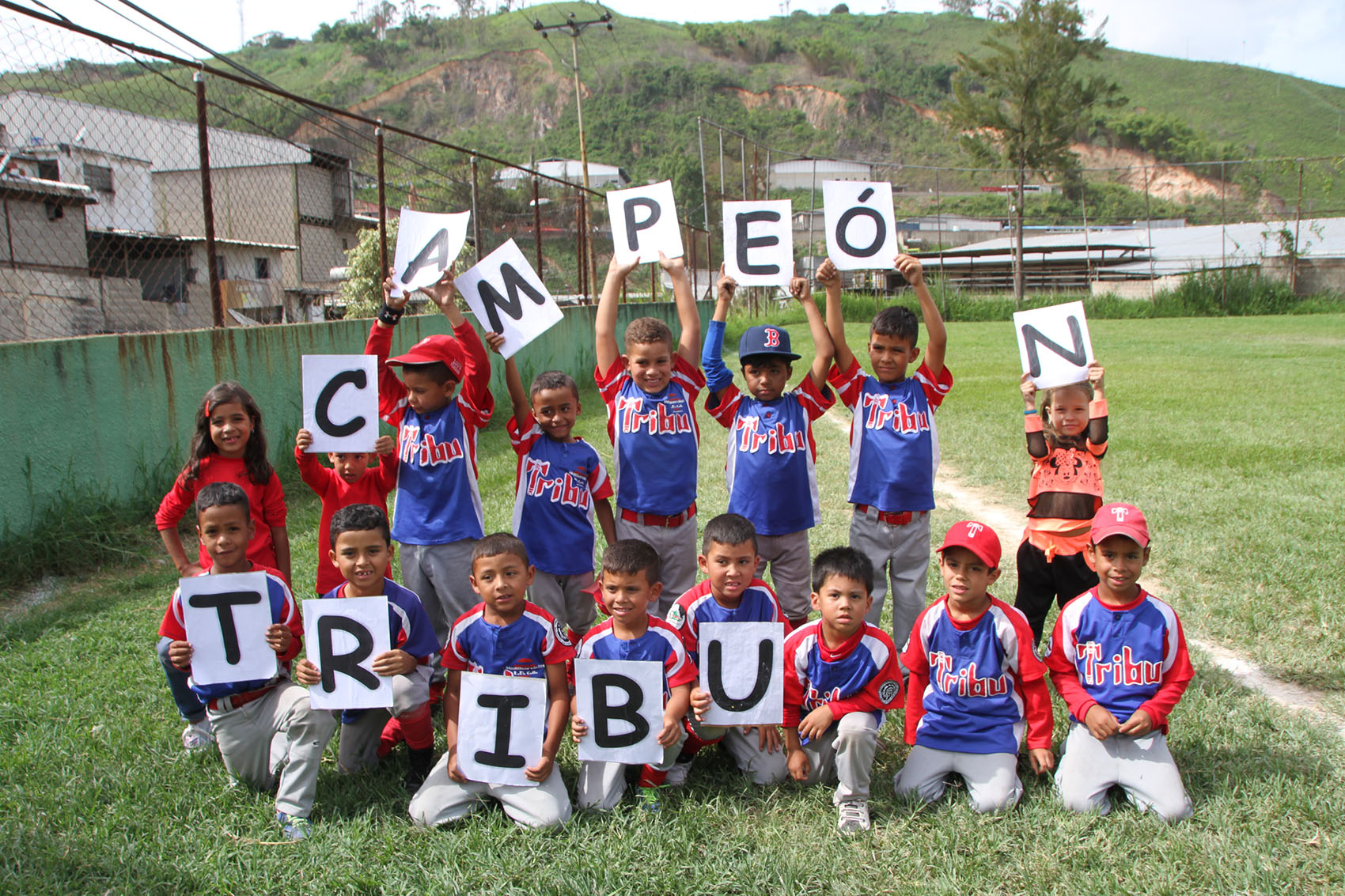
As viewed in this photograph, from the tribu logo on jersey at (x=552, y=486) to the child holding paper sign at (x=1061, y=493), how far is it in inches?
76.3

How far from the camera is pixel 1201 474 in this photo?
7.79m

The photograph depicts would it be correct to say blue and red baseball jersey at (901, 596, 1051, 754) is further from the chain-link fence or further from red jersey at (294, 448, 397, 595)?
the chain-link fence

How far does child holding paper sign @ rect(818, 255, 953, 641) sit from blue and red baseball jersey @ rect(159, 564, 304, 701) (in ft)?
7.65

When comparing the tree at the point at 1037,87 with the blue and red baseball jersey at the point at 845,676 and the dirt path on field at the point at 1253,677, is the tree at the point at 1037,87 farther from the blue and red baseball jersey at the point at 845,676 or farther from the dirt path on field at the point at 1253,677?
the blue and red baseball jersey at the point at 845,676

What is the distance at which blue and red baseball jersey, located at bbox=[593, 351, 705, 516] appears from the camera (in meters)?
4.02

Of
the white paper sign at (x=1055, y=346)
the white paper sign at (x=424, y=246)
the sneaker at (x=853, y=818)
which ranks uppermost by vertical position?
the white paper sign at (x=424, y=246)

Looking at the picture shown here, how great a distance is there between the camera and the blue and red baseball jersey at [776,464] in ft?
13.2

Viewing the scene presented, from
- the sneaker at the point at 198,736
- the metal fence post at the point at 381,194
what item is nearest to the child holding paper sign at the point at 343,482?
the sneaker at the point at 198,736

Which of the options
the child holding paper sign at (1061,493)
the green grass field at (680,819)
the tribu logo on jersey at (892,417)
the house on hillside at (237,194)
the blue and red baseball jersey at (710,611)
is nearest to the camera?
the green grass field at (680,819)

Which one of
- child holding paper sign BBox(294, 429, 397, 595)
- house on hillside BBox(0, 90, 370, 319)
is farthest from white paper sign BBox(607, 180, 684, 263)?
house on hillside BBox(0, 90, 370, 319)

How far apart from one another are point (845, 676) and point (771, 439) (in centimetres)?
111

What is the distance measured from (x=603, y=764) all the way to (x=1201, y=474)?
6.56m

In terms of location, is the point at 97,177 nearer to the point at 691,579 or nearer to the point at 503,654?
the point at 691,579

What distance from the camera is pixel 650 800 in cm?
315
